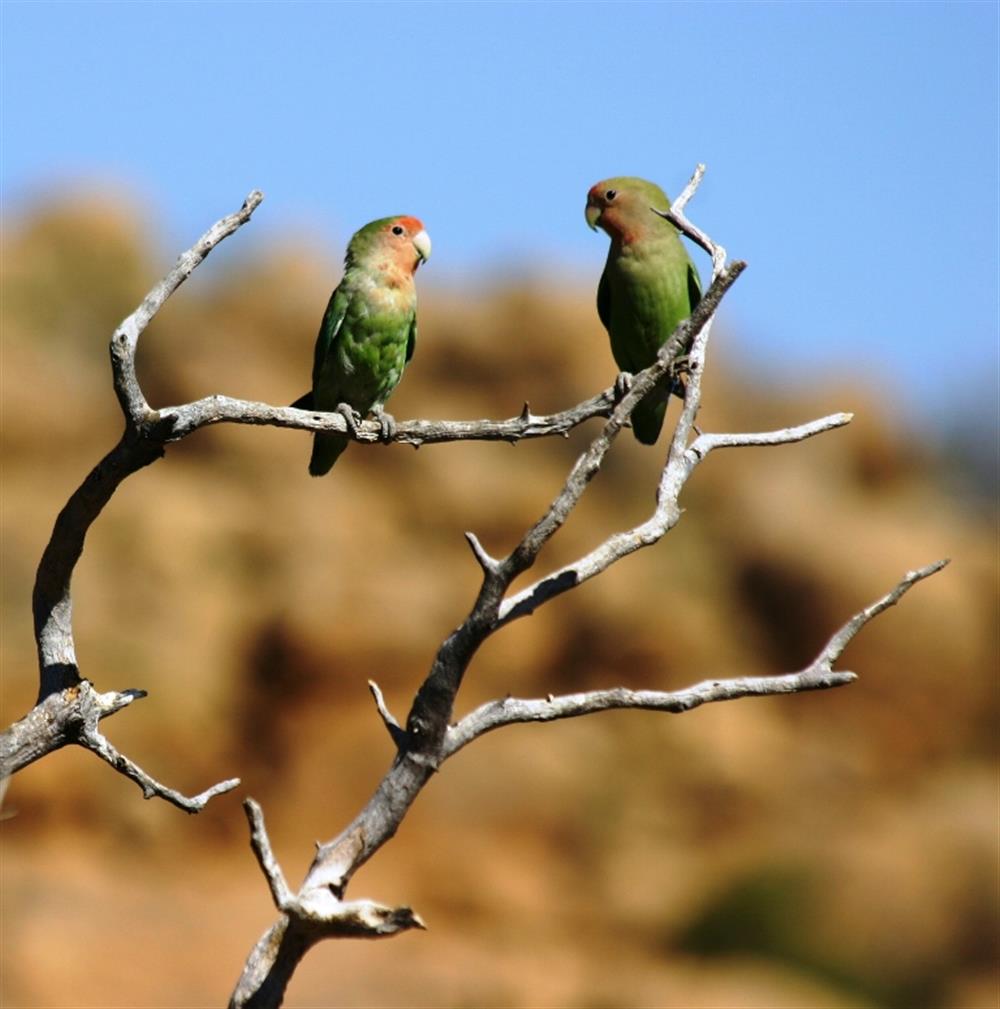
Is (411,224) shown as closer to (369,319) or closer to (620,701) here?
(369,319)

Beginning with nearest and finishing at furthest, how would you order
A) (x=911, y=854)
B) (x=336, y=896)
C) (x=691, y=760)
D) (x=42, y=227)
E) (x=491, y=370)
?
(x=336, y=896)
(x=911, y=854)
(x=691, y=760)
(x=491, y=370)
(x=42, y=227)

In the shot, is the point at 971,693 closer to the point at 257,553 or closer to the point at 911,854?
the point at 911,854

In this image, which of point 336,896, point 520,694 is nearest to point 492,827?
point 520,694

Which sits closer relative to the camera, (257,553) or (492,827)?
(492,827)

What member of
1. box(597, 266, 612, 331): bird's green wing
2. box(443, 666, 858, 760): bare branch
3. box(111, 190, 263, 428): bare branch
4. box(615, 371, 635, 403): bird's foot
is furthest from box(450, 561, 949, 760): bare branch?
box(597, 266, 612, 331): bird's green wing

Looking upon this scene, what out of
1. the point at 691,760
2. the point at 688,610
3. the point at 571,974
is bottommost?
the point at 571,974

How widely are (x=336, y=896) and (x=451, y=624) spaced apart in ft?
52.8

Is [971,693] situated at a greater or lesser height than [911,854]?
greater

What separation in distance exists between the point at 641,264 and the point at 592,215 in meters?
0.39

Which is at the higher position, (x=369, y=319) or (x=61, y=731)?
(x=369, y=319)

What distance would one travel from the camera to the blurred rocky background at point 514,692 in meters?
19.0

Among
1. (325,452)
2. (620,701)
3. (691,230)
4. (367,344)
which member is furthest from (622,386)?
(325,452)

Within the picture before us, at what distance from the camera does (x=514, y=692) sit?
2095 centimetres

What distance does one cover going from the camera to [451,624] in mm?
21234
